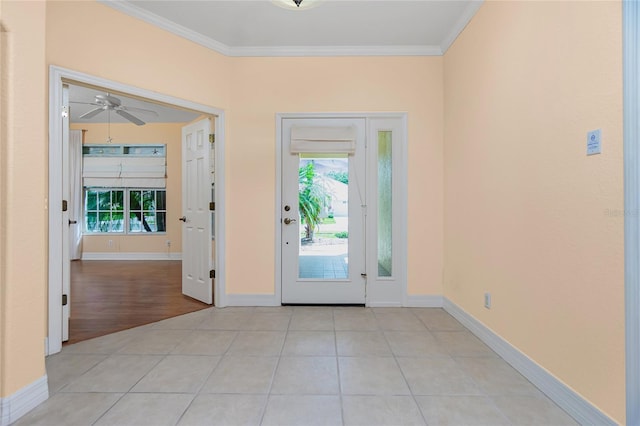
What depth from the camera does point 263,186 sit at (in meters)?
3.31

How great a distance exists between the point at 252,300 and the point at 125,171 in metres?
4.75

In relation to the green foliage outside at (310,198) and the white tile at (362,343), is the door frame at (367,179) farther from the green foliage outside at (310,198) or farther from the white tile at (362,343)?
the white tile at (362,343)

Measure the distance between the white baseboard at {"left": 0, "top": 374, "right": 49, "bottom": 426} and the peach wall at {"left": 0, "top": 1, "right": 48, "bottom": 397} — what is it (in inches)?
1.2

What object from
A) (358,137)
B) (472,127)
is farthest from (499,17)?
(358,137)

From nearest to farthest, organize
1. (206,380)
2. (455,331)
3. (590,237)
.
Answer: (590,237), (206,380), (455,331)

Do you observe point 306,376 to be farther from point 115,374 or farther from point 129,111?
point 129,111

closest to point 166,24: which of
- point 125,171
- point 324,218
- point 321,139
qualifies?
point 321,139

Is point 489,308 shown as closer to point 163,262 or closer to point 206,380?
point 206,380

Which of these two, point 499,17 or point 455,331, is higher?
point 499,17

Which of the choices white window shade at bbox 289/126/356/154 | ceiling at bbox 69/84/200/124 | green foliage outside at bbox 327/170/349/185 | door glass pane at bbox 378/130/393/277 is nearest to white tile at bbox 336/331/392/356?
door glass pane at bbox 378/130/393/277

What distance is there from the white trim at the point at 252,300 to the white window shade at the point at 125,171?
13.2 feet

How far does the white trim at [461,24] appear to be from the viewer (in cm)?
250

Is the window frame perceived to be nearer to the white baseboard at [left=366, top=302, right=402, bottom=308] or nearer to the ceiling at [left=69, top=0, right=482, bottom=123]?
the ceiling at [left=69, top=0, right=482, bottom=123]

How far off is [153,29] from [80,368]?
9.30 ft
